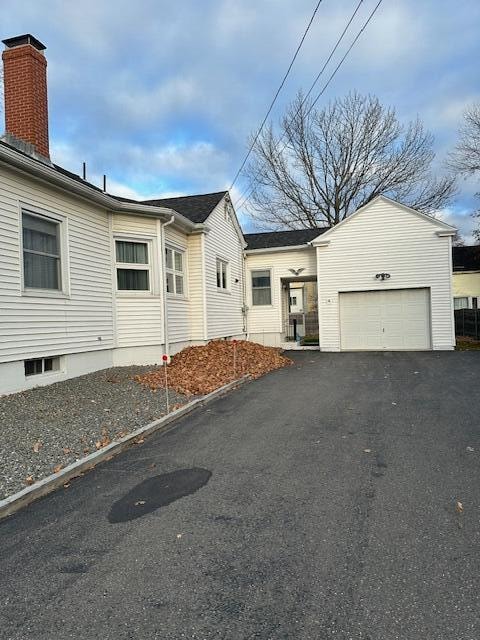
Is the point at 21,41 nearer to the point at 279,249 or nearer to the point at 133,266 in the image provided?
the point at 133,266

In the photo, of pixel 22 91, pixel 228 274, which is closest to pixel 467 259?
pixel 228 274

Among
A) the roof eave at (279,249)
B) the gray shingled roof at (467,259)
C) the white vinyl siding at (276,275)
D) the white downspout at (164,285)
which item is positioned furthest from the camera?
the gray shingled roof at (467,259)

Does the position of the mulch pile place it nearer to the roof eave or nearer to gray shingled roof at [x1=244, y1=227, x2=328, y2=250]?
the roof eave

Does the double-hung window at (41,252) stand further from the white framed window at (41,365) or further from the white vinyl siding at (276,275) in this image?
the white vinyl siding at (276,275)

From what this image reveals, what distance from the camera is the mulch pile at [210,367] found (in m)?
9.34

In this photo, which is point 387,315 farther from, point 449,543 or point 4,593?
point 4,593

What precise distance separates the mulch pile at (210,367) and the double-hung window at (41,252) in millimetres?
2799

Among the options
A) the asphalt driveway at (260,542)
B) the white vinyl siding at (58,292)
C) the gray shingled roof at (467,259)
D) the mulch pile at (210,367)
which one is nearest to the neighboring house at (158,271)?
the white vinyl siding at (58,292)

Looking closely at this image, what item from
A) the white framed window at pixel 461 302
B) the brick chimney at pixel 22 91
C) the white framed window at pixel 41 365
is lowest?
the white framed window at pixel 41 365

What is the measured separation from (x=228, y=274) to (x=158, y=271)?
5467mm

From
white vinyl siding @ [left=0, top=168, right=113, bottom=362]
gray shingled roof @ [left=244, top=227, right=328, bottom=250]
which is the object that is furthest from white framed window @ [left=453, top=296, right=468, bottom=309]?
white vinyl siding @ [left=0, top=168, right=113, bottom=362]

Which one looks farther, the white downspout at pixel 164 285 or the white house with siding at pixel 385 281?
the white house with siding at pixel 385 281

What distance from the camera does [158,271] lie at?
A: 11789mm

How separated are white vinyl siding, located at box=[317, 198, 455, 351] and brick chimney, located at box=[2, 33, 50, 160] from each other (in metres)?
11.0
